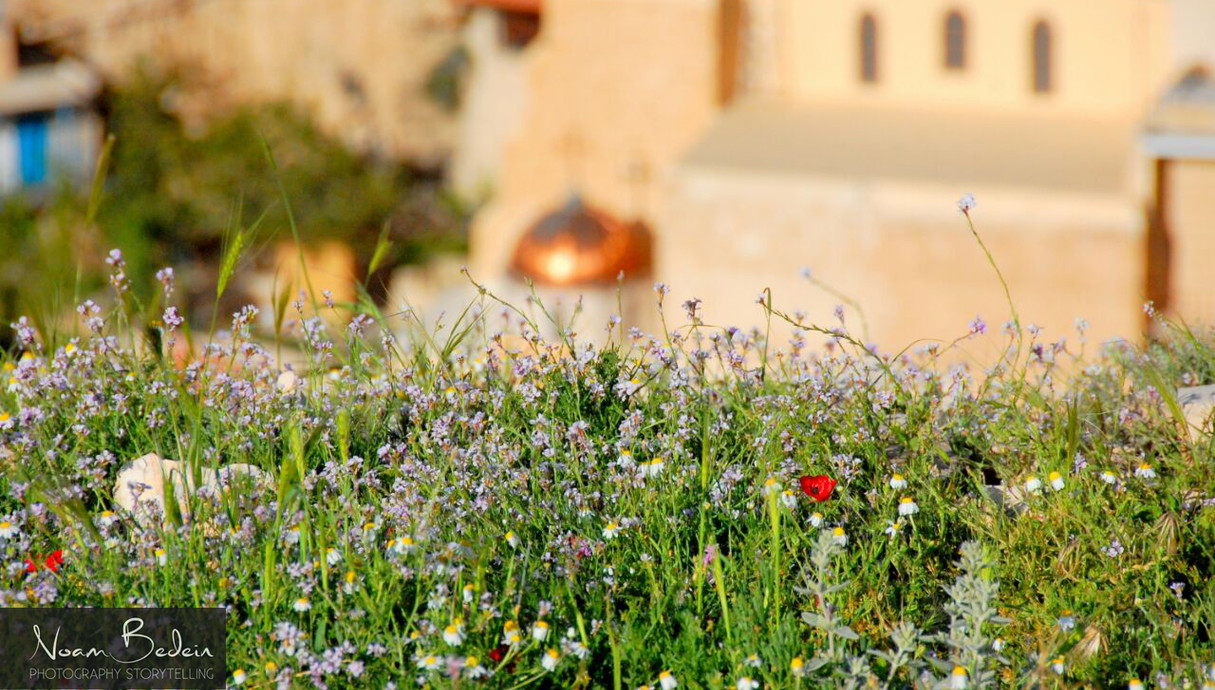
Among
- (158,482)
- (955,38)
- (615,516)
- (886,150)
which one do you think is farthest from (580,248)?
(615,516)

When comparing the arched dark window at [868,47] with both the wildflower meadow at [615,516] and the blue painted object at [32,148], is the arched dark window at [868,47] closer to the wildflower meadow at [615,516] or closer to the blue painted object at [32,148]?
the blue painted object at [32,148]

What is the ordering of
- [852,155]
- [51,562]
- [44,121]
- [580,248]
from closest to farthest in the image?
[51,562], [852,155], [580,248], [44,121]

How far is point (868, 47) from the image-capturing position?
1747cm

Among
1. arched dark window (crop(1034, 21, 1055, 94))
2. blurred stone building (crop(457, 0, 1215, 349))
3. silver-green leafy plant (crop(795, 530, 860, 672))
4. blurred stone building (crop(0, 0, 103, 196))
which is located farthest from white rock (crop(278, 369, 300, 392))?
blurred stone building (crop(0, 0, 103, 196))

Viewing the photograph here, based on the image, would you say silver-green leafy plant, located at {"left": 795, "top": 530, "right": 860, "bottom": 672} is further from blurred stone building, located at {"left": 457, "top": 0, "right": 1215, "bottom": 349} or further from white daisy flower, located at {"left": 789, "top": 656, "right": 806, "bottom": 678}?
blurred stone building, located at {"left": 457, "top": 0, "right": 1215, "bottom": 349}

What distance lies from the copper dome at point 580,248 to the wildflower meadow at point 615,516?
14.6 meters

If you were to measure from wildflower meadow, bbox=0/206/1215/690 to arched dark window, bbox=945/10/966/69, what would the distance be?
47.9 feet

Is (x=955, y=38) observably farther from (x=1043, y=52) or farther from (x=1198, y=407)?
(x=1198, y=407)

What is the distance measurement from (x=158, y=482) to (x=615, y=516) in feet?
3.24

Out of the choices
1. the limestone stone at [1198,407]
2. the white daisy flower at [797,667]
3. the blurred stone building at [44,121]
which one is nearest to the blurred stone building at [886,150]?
the blurred stone building at [44,121]

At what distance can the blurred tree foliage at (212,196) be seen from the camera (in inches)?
771

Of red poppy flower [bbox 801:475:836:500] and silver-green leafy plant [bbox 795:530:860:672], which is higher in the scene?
red poppy flower [bbox 801:475:836:500]

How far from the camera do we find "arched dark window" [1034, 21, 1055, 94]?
17.2 meters

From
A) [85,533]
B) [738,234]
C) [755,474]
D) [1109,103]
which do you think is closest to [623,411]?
[755,474]
